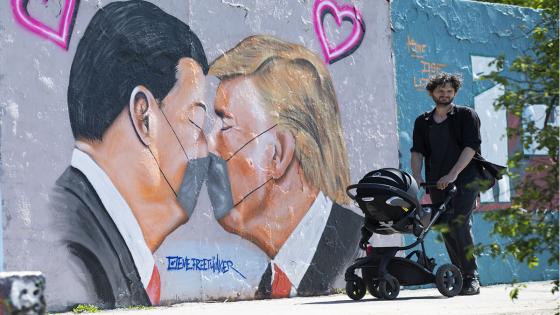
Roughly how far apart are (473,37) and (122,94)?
189 inches

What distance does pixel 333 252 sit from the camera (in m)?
11.6

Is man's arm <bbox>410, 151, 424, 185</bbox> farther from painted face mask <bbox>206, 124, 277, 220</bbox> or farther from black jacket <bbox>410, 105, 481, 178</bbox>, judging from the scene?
painted face mask <bbox>206, 124, 277, 220</bbox>

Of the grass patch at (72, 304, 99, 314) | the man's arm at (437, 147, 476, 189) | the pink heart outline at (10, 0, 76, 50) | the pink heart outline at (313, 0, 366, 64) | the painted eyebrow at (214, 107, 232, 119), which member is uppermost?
the pink heart outline at (313, 0, 366, 64)

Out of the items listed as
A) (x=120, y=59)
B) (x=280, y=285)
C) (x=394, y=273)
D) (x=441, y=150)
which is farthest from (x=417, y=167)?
(x=120, y=59)

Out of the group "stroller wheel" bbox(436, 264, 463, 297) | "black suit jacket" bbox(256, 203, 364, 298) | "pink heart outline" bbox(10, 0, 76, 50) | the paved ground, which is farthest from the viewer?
"black suit jacket" bbox(256, 203, 364, 298)

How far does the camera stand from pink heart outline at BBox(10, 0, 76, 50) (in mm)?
9109

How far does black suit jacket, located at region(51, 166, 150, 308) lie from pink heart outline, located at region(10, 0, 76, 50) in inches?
40.2

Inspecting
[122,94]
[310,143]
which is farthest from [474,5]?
[122,94]

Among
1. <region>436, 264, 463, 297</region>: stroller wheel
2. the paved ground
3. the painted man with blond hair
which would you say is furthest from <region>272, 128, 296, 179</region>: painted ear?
<region>436, 264, 463, 297</region>: stroller wheel

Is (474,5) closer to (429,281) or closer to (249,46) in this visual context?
(249,46)

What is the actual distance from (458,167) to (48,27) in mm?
3553

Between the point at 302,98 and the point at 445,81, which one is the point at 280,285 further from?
the point at 445,81

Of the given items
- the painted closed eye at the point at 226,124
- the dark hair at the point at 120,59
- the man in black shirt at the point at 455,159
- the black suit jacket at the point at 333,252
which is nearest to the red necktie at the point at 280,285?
the black suit jacket at the point at 333,252

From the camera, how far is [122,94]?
973cm
